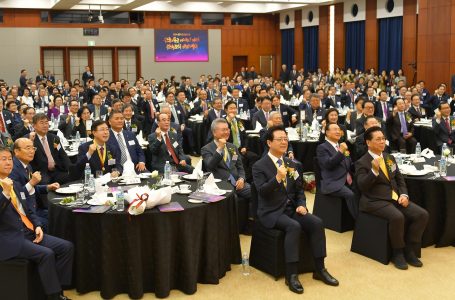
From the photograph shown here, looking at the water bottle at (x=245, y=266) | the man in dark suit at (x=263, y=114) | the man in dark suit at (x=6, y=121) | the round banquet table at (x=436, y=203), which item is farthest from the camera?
the man in dark suit at (x=6, y=121)

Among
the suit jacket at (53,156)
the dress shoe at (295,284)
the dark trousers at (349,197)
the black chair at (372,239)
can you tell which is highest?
the suit jacket at (53,156)

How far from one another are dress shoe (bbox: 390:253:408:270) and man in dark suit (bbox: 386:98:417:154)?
4425mm

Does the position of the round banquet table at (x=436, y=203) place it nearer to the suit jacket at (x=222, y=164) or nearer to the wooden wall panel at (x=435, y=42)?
the suit jacket at (x=222, y=164)

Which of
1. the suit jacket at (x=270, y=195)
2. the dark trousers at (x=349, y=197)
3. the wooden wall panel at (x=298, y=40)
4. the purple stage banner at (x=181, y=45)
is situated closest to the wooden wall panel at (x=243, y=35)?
the purple stage banner at (x=181, y=45)

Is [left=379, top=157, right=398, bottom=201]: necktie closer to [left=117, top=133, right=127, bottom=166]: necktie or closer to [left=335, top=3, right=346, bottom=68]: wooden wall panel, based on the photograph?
[left=117, top=133, right=127, bottom=166]: necktie

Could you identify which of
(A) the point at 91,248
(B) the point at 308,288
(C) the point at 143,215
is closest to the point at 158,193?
(C) the point at 143,215

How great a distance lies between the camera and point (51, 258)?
13.7 ft

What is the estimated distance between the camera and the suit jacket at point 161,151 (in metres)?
6.77

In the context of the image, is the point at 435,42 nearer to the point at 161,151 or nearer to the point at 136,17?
the point at 136,17

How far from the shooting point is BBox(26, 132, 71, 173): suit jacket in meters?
6.44

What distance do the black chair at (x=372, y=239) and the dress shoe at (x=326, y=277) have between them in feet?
2.35

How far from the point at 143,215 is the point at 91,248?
1.72ft

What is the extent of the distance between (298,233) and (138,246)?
135cm

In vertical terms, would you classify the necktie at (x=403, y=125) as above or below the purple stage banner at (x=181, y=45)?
below
